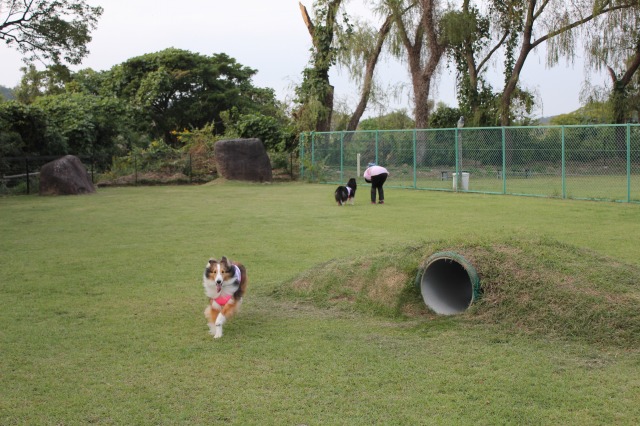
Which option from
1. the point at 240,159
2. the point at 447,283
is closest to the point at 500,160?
the point at 240,159

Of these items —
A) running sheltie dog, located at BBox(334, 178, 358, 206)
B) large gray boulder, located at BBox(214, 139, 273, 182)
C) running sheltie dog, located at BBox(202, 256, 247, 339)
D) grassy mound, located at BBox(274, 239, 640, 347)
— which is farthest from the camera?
large gray boulder, located at BBox(214, 139, 273, 182)

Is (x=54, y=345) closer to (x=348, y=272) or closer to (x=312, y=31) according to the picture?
(x=348, y=272)

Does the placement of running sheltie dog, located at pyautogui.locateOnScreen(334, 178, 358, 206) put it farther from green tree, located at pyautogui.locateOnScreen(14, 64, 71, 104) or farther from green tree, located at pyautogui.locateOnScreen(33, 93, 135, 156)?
green tree, located at pyautogui.locateOnScreen(14, 64, 71, 104)

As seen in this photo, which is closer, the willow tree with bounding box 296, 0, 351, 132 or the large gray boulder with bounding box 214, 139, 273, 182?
the large gray boulder with bounding box 214, 139, 273, 182

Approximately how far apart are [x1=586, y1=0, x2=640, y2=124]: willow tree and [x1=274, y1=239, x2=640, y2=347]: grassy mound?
23.5 m

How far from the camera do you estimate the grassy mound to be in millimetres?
5543

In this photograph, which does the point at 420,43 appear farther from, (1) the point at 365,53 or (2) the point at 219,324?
(2) the point at 219,324

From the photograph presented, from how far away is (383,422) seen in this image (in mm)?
4016

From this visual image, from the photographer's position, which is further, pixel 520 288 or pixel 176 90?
pixel 176 90

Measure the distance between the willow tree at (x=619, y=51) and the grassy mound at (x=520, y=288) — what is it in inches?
927

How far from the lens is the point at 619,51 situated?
3019 cm

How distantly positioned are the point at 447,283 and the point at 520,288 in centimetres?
102

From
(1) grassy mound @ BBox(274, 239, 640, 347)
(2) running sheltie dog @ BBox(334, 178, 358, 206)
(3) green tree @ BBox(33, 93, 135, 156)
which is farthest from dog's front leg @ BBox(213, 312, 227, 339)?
(3) green tree @ BBox(33, 93, 135, 156)

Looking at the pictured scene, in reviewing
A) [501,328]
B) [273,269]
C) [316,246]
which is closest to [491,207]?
[316,246]
